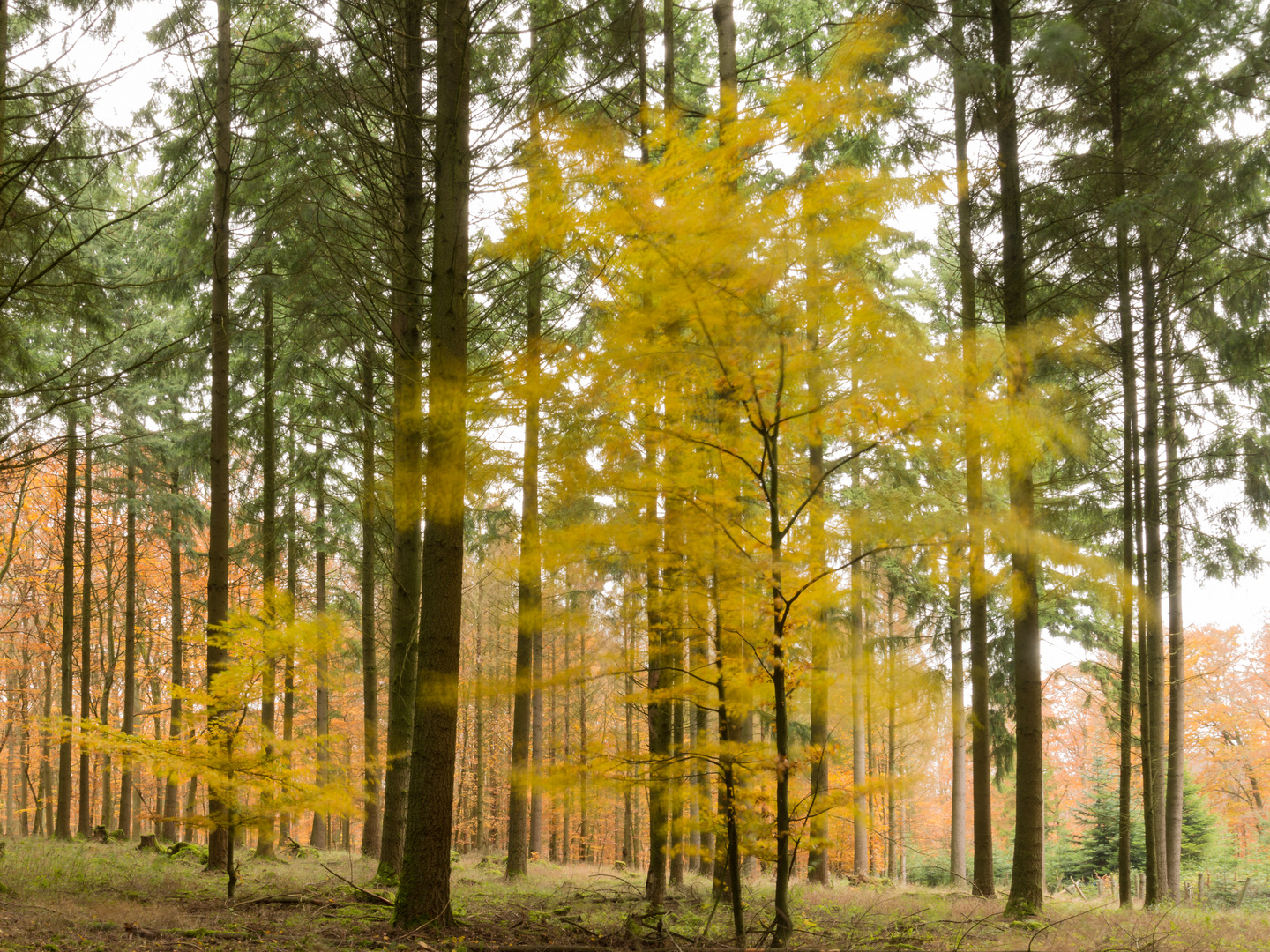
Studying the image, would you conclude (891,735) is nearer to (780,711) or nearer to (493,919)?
(493,919)

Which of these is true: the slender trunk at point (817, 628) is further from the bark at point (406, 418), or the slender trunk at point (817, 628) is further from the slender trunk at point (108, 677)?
the slender trunk at point (108, 677)

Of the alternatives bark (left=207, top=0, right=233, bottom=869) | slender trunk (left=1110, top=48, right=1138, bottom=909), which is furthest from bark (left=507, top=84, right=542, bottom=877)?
slender trunk (left=1110, top=48, right=1138, bottom=909)

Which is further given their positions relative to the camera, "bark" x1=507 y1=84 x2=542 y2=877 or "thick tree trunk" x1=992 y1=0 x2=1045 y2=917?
"thick tree trunk" x1=992 y1=0 x2=1045 y2=917

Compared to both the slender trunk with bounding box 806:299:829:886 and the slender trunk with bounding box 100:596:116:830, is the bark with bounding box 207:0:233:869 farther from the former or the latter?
the slender trunk with bounding box 100:596:116:830

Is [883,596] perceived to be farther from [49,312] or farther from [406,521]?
[49,312]

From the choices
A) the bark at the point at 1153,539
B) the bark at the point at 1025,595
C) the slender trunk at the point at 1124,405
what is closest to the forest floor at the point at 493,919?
the bark at the point at 1025,595

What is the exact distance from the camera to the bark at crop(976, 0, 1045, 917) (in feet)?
24.5

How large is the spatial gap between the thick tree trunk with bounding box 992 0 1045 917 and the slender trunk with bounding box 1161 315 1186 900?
334 cm

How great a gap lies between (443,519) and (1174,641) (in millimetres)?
10275

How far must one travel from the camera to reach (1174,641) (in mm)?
10578

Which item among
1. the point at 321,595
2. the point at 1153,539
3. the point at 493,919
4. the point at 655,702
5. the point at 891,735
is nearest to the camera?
the point at 655,702

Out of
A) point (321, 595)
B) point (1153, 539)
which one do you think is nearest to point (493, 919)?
point (1153, 539)

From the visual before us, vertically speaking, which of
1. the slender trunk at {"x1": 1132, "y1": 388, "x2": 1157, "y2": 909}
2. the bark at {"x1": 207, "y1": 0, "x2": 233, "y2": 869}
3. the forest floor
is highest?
the bark at {"x1": 207, "y1": 0, "x2": 233, "y2": 869}

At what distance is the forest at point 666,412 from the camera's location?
497cm
